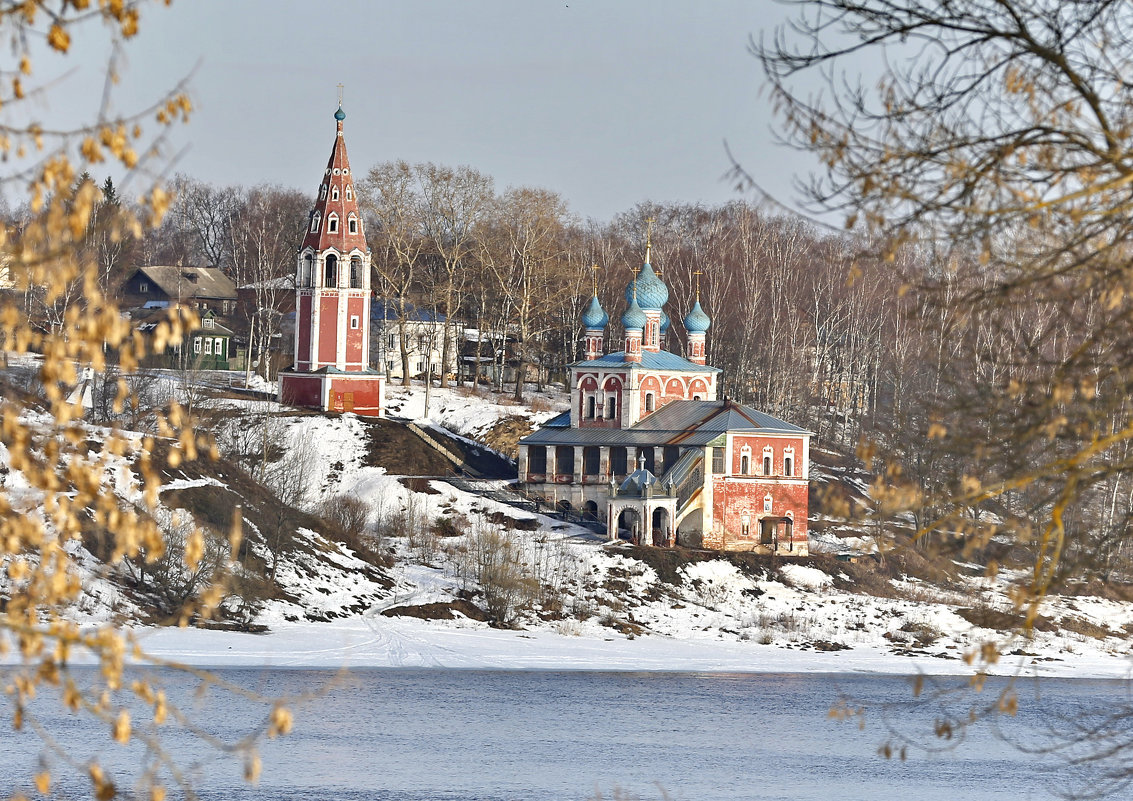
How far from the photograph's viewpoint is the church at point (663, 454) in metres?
44.9

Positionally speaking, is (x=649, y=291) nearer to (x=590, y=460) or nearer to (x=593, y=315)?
(x=593, y=315)

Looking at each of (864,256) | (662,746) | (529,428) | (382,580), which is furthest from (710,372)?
(864,256)

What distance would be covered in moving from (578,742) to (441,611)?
12311mm

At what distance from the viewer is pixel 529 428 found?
191 ft

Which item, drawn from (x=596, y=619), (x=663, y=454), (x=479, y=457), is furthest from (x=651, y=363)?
(x=596, y=619)

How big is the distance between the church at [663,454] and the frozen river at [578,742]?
12.2m

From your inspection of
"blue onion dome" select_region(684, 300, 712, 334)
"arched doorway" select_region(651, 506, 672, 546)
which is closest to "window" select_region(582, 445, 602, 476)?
"arched doorway" select_region(651, 506, 672, 546)

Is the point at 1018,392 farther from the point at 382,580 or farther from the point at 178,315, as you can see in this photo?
the point at 382,580

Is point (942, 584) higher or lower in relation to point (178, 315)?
lower

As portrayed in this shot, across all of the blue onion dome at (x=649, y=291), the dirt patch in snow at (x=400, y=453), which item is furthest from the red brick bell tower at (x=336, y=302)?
the blue onion dome at (x=649, y=291)

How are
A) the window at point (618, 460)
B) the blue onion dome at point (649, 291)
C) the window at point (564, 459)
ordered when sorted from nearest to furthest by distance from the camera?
the window at point (618, 460), the window at point (564, 459), the blue onion dome at point (649, 291)

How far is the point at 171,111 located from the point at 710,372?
45.5 metres

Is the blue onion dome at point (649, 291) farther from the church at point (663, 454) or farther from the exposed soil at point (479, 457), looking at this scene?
the exposed soil at point (479, 457)

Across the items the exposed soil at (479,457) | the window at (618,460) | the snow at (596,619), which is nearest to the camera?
the snow at (596,619)
